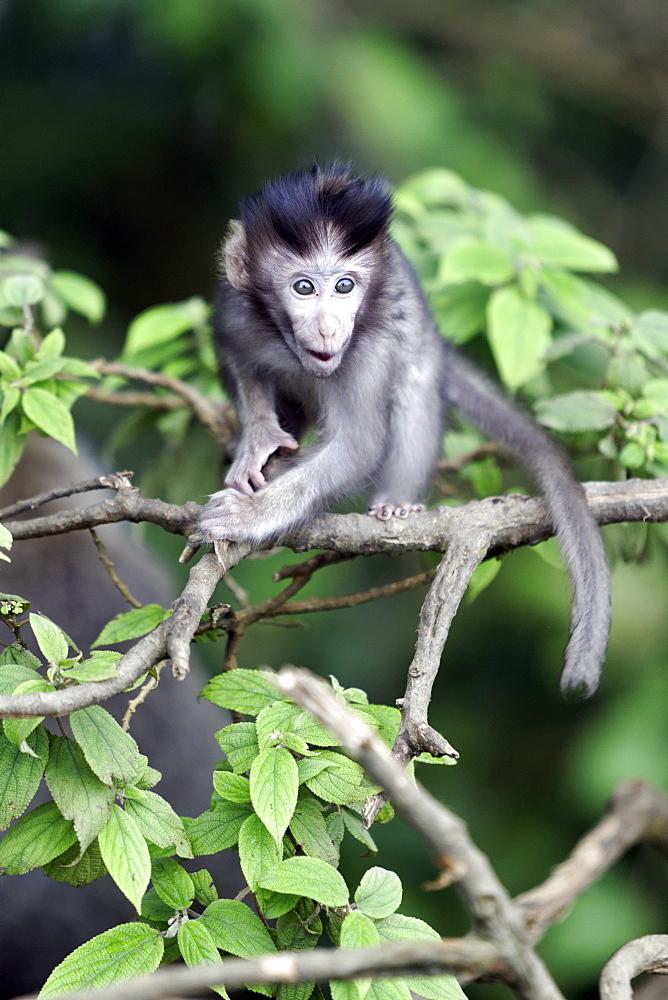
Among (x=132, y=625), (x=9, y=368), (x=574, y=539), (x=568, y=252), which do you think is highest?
(x=568, y=252)

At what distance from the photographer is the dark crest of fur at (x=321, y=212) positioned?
1910 mm

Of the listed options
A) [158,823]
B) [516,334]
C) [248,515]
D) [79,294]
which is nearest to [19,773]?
[158,823]

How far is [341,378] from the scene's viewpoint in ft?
6.56

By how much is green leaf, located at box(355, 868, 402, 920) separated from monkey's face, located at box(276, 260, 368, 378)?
3.32ft

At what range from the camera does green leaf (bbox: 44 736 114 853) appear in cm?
114

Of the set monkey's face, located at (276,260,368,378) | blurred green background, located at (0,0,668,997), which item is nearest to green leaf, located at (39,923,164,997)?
monkey's face, located at (276,260,368,378)

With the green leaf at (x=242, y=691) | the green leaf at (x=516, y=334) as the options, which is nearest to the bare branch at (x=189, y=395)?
the green leaf at (x=516, y=334)

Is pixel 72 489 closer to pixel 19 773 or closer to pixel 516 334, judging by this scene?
pixel 19 773

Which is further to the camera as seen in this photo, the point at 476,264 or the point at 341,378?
the point at 476,264

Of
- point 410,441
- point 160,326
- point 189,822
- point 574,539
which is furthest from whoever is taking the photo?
point 160,326

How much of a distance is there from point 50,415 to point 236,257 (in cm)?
55

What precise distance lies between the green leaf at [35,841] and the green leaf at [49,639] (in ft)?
0.66

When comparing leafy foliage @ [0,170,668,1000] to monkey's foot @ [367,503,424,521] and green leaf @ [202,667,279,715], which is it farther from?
monkey's foot @ [367,503,424,521]

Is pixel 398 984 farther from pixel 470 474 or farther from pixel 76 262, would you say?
pixel 76 262
